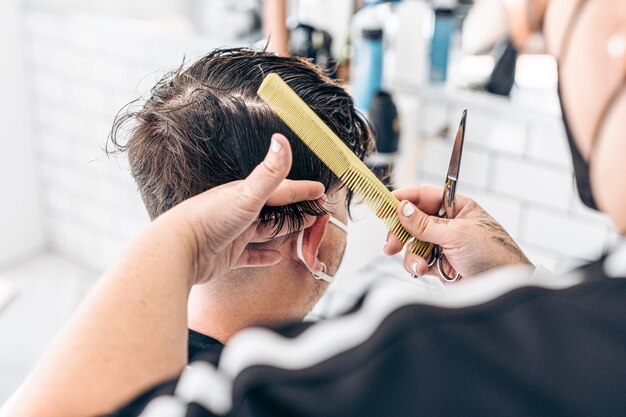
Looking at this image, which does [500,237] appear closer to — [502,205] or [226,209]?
[226,209]

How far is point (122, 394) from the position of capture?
51cm

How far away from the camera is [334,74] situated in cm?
161

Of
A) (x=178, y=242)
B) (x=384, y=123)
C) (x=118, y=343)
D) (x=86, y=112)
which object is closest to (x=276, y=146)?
(x=178, y=242)

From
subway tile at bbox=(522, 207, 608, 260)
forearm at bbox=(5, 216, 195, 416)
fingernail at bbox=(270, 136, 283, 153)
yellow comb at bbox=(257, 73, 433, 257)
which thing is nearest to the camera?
forearm at bbox=(5, 216, 195, 416)

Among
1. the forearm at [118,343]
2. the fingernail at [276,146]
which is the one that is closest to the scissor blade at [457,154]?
the fingernail at [276,146]

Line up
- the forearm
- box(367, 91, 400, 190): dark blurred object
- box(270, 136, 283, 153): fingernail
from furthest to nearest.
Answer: box(367, 91, 400, 190): dark blurred object < box(270, 136, 283, 153): fingernail < the forearm

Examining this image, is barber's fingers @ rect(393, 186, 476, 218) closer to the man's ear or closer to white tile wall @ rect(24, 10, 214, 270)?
the man's ear

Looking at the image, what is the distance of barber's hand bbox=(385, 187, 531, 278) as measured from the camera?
791mm

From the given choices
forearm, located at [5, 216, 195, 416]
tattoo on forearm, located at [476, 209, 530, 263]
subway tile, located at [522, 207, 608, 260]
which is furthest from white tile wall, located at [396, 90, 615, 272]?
forearm, located at [5, 216, 195, 416]

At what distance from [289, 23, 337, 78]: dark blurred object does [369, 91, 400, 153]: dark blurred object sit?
18cm

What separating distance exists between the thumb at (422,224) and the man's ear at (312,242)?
0.63 ft

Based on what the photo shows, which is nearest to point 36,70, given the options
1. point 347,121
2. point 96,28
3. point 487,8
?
point 96,28

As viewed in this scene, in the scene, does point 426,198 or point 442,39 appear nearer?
point 426,198

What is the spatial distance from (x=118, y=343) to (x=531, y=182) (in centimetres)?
126
